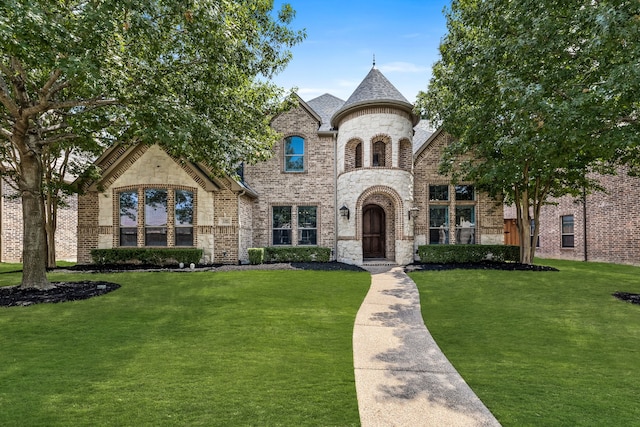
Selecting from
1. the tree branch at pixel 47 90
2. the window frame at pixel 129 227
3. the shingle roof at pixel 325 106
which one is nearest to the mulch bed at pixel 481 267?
the shingle roof at pixel 325 106

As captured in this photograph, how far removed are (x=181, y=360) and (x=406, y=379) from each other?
3.04 m

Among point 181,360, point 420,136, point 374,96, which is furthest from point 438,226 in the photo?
point 181,360

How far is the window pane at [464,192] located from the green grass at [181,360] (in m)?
10.6

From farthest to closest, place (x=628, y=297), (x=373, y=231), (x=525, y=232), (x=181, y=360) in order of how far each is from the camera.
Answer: (x=373, y=231) < (x=525, y=232) < (x=628, y=297) < (x=181, y=360)

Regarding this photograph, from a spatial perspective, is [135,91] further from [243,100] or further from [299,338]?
[299,338]

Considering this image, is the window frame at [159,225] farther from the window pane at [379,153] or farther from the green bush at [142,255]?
the window pane at [379,153]

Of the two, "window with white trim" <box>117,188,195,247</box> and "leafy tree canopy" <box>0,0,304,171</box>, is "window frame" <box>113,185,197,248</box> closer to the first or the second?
"window with white trim" <box>117,188,195,247</box>

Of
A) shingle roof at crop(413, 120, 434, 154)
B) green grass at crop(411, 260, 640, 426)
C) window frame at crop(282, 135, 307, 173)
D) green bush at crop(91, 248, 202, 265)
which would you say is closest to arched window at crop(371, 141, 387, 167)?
shingle roof at crop(413, 120, 434, 154)

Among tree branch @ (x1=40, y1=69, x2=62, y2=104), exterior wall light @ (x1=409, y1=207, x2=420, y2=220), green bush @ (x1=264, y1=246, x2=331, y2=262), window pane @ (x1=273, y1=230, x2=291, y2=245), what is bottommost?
green bush @ (x1=264, y1=246, x2=331, y2=262)

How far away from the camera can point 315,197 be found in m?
16.7

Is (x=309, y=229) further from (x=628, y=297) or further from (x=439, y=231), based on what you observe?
(x=628, y=297)

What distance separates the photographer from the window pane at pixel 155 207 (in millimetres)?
14264

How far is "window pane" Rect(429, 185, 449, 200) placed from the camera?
16.7 m

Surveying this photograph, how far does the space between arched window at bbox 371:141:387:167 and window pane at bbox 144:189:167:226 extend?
32.5 feet
